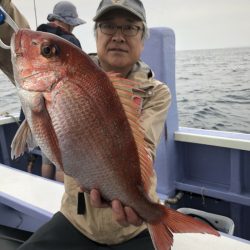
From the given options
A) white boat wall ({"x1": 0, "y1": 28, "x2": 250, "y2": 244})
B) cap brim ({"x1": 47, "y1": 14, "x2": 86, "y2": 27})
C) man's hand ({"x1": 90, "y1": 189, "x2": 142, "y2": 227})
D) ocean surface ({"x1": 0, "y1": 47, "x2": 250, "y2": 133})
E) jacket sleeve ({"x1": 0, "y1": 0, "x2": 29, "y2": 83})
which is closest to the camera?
man's hand ({"x1": 90, "y1": 189, "x2": 142, "y2": 227})

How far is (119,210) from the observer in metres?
1.39

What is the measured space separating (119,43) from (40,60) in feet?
2.63

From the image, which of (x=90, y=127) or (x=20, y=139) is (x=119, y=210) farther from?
(x=20, y=139)

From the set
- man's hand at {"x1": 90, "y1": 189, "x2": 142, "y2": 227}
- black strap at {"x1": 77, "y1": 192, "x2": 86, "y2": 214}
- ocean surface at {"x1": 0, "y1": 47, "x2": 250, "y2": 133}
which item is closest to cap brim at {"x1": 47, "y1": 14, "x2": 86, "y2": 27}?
black strap at {"x1": 77, "y1": 192, "x2": 86, "y2": 214}

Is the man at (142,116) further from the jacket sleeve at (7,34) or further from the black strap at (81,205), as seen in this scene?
the jacket sleeve at (7,34)

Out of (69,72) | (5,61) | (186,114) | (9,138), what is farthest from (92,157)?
(186,114)

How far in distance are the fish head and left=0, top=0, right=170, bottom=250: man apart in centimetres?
75

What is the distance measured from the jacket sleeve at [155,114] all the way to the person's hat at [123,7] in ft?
1.39

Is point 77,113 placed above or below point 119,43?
below

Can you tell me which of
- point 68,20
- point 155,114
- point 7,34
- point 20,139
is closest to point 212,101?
point 68,20

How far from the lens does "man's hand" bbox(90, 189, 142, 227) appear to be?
1354 mm

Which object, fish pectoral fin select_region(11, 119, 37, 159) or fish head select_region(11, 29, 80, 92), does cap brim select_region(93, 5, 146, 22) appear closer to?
fish head select_region(11, 29, 80, 92)

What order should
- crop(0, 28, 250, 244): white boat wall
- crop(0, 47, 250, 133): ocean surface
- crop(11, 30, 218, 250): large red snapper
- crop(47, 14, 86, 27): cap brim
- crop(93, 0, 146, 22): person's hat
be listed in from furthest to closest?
crop(0, 47, 250, 133): ocean surface, crop(47, 14, 86, 27): cap brim, crop(0, 28, 250, 244): white boat wall, crop(93, 0, 146, 22): person's hat, crop(11, 30, 218, 250): large red snapper

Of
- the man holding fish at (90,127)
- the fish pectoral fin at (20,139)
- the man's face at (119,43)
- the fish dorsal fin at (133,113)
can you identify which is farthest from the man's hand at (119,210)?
the man's face at (119,43)
